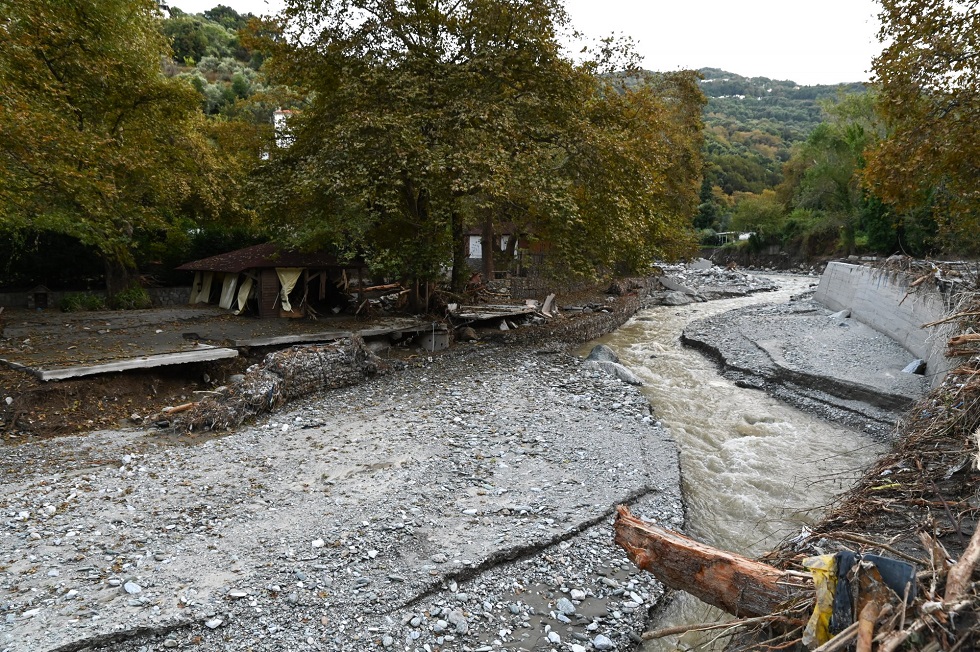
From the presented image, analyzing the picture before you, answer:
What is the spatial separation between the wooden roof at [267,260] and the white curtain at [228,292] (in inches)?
15.6

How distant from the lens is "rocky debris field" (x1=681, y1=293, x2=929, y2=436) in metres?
11.1

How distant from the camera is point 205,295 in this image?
64.4ft

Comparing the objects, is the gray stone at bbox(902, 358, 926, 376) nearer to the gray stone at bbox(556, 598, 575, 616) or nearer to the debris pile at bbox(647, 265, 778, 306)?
the gray stone at bbox(556, 598, 575, 616)

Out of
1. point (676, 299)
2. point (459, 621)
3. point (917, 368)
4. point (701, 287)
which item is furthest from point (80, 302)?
point (701, 287)

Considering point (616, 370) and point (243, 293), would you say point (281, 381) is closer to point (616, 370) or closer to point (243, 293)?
point (243, 293)

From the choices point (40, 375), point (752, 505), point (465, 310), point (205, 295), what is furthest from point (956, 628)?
point (205, 295)

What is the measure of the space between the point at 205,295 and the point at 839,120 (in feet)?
158

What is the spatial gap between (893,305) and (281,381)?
17.7 metres

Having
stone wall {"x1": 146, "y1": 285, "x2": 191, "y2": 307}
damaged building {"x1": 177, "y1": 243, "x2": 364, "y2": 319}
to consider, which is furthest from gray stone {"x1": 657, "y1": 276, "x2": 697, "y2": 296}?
stone wall {"x1": 146, "y1": 285, "x2": 191, "y2": 307}

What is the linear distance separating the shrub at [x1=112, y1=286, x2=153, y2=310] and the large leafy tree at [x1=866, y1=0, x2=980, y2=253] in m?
22.0

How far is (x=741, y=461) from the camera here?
29.9 feet

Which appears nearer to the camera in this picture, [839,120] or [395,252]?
[395,252]

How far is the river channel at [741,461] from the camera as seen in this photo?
6770mm

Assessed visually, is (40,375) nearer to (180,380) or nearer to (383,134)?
(180,380)
